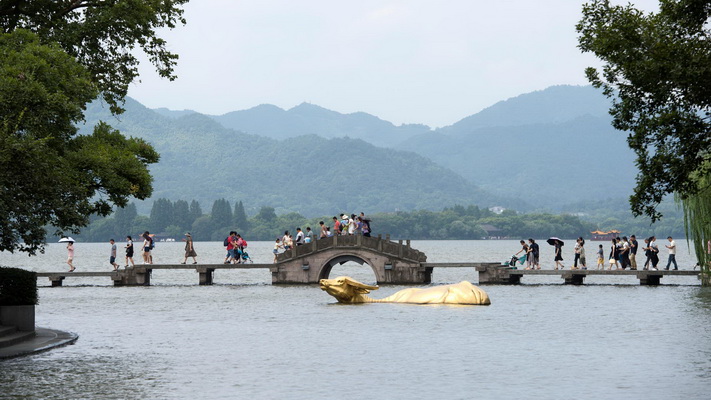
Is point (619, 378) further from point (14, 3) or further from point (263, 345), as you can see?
point (14, 3)

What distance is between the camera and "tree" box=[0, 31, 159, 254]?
73.7ft

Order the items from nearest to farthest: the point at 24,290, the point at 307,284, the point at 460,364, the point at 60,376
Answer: the point at 60,376, the point at 460,364, the point at 24,290, the point at 307,284

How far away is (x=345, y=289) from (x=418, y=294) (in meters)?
3.07

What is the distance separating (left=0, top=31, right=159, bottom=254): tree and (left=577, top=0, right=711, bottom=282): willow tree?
13.2m

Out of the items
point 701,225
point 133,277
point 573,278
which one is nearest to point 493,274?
point 573,278

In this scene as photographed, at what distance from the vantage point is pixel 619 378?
19391 mm

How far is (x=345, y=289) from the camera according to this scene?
4234 centimetres

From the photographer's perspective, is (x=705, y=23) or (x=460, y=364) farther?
(x=705, y=23)

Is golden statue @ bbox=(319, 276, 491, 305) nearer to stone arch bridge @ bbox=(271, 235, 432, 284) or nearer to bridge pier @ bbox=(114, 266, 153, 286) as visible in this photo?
stone arch bridge @ bbox=(271, 235, 432, 284)

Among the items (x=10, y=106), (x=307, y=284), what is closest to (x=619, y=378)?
(x=10, y=106)

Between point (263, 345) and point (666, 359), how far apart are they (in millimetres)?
9889

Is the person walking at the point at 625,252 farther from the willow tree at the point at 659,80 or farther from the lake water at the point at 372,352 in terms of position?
the willow tree at the point at 659,80

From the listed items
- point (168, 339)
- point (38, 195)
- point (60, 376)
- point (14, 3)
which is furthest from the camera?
point (14, 3)

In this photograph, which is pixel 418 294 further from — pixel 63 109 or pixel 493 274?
pixel 63 109
